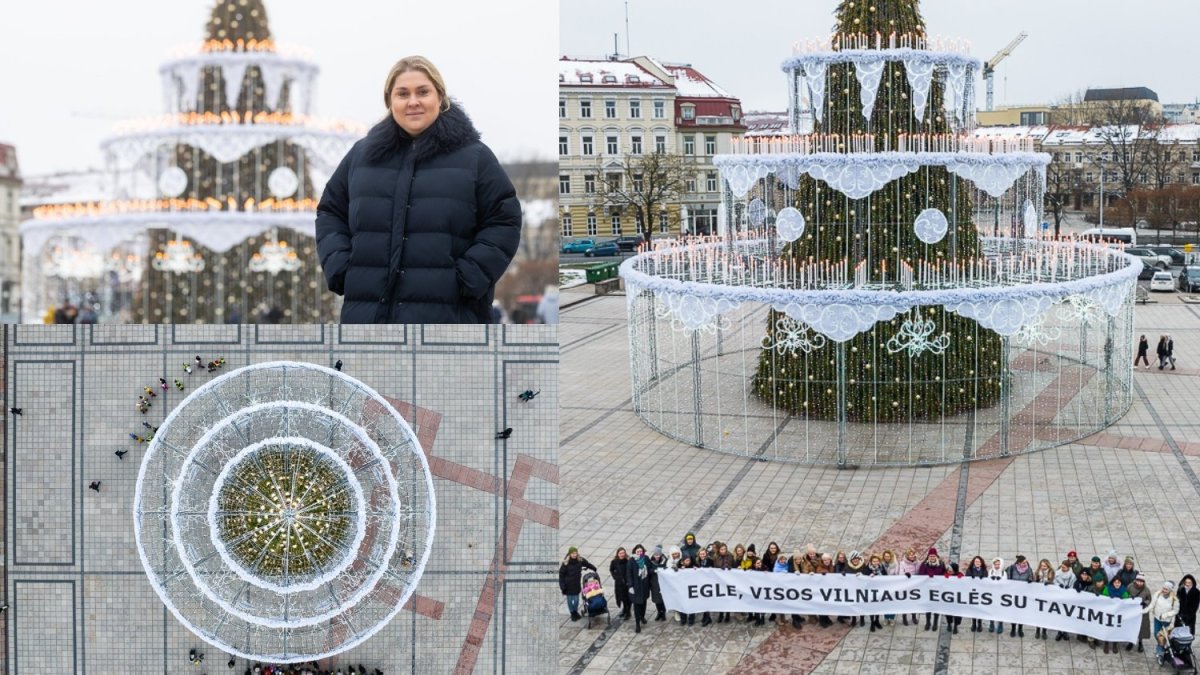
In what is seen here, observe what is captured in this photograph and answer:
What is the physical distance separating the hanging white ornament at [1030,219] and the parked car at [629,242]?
35883 millimetres

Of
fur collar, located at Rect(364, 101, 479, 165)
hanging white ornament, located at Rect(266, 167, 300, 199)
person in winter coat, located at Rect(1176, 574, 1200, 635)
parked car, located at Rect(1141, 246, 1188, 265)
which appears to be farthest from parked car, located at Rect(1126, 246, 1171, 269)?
hanging white ornament, located at Rect(266, 167, 300, 199)

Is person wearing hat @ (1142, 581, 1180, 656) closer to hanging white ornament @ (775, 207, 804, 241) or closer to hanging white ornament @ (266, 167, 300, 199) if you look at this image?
hanging white ornament @ (266, 167, 300, 199)

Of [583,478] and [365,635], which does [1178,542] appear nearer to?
[583,478]

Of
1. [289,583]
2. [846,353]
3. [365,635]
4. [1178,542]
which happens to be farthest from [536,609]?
[846,353]

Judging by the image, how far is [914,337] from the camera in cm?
1800

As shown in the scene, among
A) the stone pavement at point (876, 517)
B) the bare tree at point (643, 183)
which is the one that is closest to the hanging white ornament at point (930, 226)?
the stone pavement at point (876, 517)

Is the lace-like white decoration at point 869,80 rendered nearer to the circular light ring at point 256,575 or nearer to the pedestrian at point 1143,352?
the pedestrian at point 1143,352

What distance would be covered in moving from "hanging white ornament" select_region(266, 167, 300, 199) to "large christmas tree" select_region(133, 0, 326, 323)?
0.05 meters

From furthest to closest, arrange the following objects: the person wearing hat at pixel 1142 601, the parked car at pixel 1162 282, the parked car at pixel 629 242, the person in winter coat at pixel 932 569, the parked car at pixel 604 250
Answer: the parked car at pixel 629 242, the parked car at pixel 604 250, the parked car at pixel 1162 282, the person in winter coat at pixel 932 569, the person wearing hat at pixel 1142 601

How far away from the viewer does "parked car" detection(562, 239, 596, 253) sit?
186ft

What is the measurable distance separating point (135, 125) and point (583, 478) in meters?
9.01

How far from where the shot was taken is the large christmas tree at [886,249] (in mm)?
19203

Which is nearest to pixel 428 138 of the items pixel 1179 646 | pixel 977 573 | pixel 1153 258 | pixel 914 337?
pixel 977 573

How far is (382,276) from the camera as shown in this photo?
30.9 ft
